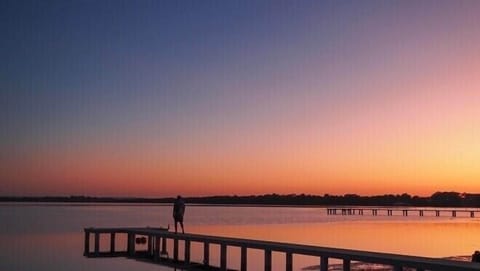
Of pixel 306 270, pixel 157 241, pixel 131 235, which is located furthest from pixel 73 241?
pixel 306 270

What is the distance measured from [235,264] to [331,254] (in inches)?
429

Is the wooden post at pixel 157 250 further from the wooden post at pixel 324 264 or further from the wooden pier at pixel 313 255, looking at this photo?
the wooden post at pixel 324 264

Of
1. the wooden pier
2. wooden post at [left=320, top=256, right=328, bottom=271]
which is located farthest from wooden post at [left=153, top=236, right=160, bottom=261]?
wooden post at [left=320, top=256, right=328, bottom=271]

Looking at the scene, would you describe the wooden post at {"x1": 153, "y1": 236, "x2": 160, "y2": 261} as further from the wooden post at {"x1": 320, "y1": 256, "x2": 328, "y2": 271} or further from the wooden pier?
the wooden post at {"x1": 320, "y1": 256, "x2": 328, "y2": 271}

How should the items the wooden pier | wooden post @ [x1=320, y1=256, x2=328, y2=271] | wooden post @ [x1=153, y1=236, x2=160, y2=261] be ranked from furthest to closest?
wooden post @ [x1=153, y1=236, x2=160, y2=261] < wooden post @ [x1=320, y1=256, x2=328, y2=271] < the wooden pier

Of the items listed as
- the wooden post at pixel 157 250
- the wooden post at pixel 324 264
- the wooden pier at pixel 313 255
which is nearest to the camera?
the wooden pier at pixel 313 255

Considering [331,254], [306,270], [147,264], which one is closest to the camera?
[331,254]

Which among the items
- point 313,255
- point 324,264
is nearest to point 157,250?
point 313,255

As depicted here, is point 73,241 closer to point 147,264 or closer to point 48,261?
point 48,261

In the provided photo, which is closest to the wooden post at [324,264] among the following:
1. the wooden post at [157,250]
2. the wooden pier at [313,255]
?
the wooden pier at [313,255]

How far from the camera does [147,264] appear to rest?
2678 centimetres

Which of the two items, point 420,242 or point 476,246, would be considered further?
point 420,242

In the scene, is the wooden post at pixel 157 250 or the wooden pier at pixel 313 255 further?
the wooden post at pixel 157 250

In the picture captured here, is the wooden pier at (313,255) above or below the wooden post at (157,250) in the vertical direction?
above
